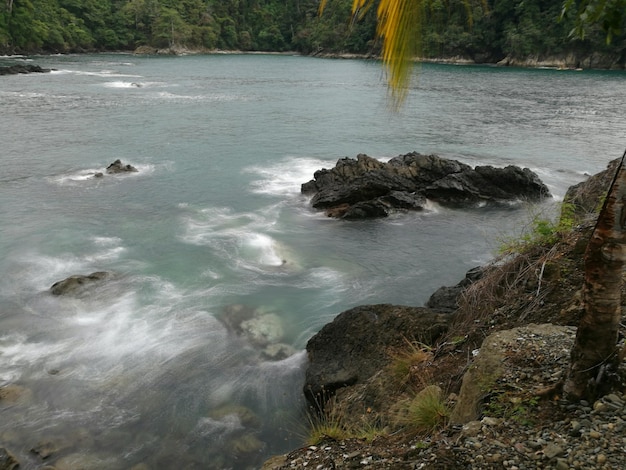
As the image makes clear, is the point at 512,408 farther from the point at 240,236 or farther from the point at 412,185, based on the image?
the point at 412,185

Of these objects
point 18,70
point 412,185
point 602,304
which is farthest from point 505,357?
point 18,70

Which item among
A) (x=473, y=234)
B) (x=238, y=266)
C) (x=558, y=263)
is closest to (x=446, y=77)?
(x=473, y=234)

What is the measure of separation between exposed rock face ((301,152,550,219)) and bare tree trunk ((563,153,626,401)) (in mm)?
15777

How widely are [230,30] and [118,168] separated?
121 meters

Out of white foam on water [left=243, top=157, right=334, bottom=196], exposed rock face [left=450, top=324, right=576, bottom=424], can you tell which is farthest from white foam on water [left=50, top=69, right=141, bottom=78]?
exposed rock face [left=450, top=324, right=576, bottom=424]

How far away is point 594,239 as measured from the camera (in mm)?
3934

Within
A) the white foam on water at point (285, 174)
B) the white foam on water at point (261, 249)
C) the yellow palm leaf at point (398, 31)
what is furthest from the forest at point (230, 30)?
the yellow palm leaf at point (398, 31)

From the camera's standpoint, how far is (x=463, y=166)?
23484 millimetres

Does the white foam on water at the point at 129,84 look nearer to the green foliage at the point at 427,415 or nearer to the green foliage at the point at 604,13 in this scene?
the green foliage at the point at 427,415

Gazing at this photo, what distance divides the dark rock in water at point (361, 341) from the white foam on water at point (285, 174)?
44.3 ft

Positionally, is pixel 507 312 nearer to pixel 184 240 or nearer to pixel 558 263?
pixel 558 263

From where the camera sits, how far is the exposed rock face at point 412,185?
815 inches

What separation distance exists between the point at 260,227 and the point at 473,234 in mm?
7618

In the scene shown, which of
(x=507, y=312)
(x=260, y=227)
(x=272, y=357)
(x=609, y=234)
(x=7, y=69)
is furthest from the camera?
(x=7, y=69)
